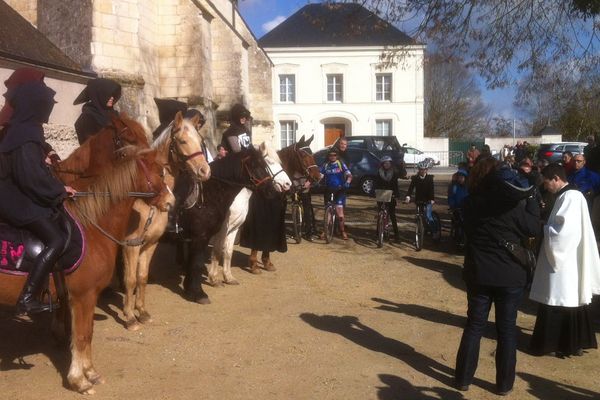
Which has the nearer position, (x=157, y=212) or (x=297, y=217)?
(x=157, y=212)

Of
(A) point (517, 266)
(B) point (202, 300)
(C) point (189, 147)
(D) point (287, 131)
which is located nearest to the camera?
(A) point (517, 266)

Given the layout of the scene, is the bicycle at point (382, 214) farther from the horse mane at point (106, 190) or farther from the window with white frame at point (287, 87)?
the window with white frame at point (287, 87)

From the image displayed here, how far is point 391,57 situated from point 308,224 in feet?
13.6

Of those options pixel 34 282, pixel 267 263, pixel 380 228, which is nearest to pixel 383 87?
pixel 380 228

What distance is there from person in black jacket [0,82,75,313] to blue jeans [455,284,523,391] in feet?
11.2

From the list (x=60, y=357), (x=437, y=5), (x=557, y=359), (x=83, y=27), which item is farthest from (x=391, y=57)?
(x=60, y=357)

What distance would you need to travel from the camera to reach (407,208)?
18969mm

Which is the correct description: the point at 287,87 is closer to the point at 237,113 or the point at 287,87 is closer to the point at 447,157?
the point at 447,157

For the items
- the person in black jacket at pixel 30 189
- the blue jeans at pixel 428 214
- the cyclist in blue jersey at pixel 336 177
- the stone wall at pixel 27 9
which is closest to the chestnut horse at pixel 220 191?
the person in black jacket at pixel 30 189

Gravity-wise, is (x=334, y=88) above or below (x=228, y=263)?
above

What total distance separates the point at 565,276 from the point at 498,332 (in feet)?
3.72

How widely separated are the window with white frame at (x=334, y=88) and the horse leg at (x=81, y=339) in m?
41.7

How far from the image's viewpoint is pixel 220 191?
8.09 m

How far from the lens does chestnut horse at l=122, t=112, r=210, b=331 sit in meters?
6.61
